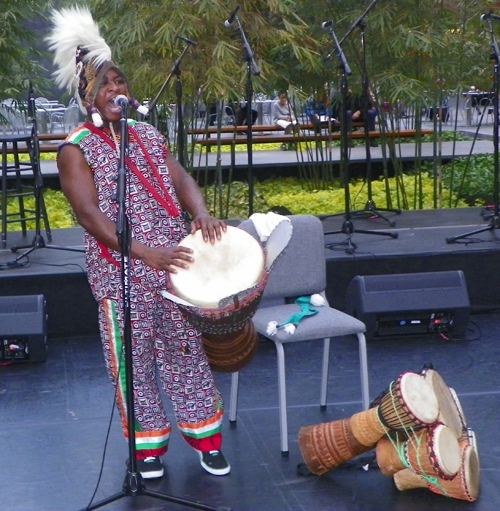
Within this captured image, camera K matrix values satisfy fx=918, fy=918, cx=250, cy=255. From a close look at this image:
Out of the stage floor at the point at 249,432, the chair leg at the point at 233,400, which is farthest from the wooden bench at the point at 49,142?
the chair leg at the point at 233,400

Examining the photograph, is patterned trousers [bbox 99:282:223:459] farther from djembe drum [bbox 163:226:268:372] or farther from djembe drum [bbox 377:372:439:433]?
djembe drum [bbox 377:372:439:433]

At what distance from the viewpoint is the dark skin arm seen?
2900 millimetres

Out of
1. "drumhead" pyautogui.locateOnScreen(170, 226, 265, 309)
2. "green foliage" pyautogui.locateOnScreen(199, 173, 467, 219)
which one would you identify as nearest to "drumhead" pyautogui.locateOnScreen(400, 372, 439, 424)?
"drumhead" pyautogui.locateOnScreen(170, 226, 265, 309)

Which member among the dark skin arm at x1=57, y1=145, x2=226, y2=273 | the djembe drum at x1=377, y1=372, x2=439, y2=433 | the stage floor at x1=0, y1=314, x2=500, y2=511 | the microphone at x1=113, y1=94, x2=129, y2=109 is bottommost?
the stage floor at x1=0, y1=314, x2=500, y2=511

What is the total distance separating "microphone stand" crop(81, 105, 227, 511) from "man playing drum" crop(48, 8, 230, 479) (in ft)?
0.40

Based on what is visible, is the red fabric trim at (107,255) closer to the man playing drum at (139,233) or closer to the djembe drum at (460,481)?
the man playing drum at (139,233)

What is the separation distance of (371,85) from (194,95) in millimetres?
1340

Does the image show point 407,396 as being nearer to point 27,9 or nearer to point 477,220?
point 477,220

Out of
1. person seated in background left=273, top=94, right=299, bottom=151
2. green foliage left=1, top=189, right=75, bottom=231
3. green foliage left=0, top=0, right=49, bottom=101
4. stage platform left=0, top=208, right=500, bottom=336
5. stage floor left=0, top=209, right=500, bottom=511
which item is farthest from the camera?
person seated in background left=273, top=94, right=299, bottom=151

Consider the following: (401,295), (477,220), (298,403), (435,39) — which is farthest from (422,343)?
(435,39)

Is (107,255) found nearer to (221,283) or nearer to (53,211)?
(221,283)

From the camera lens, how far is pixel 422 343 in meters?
4.80

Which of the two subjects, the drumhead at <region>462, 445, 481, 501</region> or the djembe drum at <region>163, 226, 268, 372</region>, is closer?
the djembe drum at <region>163, 226, 268, 372</region>

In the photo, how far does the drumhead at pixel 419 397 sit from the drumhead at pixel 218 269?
2.02 feet
